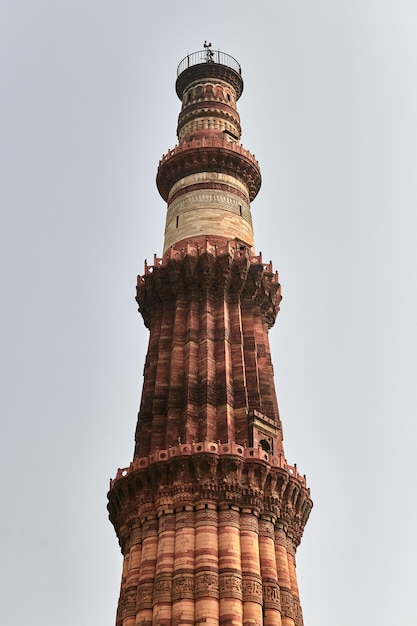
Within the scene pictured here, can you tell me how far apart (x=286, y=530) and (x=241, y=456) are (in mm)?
2877

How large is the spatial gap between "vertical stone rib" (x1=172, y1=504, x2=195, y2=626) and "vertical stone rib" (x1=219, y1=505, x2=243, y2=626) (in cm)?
84

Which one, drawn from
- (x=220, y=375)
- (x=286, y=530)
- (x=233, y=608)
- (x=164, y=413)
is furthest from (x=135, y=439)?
(x=233, y=608)

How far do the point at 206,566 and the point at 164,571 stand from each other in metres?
1.26

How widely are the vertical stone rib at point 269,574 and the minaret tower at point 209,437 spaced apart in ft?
0.12

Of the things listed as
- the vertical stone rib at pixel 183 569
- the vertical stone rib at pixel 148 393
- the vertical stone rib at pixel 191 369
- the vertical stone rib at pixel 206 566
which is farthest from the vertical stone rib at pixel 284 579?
the vertical stone rib at pixel 148 393

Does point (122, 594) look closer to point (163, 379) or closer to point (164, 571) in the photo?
point (164, 571)

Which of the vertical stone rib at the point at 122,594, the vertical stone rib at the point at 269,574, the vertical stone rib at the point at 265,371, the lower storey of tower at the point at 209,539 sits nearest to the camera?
the lower storey of tower at the point at 209,539

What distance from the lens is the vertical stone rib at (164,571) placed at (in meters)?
21.1

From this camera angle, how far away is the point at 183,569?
21.6m

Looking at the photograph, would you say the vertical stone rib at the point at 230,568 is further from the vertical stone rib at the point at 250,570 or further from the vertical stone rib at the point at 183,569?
the vertical stone rib at the point at 183,569

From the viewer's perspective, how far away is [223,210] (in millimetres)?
33344

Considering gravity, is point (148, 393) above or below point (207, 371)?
above

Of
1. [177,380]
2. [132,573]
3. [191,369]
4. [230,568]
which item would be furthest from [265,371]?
[132,573]

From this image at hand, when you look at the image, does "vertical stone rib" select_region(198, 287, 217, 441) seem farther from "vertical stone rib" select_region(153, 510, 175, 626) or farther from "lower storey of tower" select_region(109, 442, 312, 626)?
"vertical stone rib" select_region(153, 510, 175, 626)
